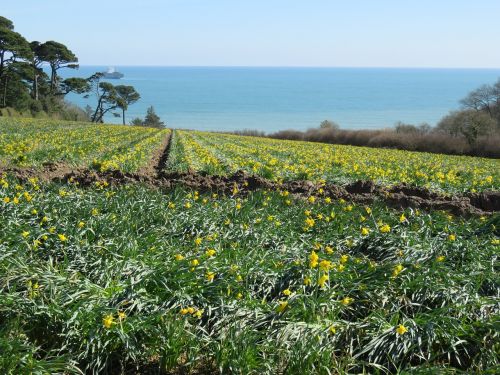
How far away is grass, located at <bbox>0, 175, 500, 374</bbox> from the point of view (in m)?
3.70

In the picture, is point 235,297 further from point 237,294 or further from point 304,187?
point 304,187

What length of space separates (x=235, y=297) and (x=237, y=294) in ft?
0.11

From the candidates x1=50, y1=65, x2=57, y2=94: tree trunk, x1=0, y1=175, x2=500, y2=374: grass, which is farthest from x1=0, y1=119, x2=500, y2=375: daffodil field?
x1=50, y1=65, x2=57, y2=94: tree trunk

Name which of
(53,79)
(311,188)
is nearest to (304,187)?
(311,188)

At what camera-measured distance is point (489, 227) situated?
678 cm

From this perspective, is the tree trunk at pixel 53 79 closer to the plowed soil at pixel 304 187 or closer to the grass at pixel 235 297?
the plowed soil at pixel 304 187

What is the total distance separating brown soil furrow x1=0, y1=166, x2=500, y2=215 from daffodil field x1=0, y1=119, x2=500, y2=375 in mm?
2431

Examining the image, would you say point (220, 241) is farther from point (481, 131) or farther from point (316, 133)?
point (316, 133)

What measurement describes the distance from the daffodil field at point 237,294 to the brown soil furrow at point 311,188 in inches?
95.7

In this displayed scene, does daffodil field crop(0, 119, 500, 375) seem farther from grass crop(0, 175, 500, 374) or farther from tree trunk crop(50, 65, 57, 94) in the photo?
tree trunk crop(50, 65, 57, 94)

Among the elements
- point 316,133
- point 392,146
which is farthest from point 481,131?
point 316,133

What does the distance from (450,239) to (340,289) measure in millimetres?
1913

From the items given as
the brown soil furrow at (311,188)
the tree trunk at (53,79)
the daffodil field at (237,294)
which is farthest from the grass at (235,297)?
the tree trunk at (53,79)

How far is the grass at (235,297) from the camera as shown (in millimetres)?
3695
